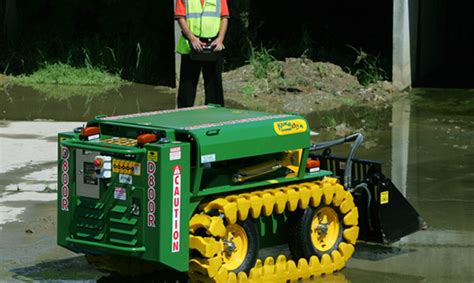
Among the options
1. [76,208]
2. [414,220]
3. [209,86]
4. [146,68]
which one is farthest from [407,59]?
[76,208]

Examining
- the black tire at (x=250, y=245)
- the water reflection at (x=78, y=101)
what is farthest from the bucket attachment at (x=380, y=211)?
the water reflection at (x=78, y=101)

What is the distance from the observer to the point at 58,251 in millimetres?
8695

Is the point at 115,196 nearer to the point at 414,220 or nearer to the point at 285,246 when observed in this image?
the point at 285,246

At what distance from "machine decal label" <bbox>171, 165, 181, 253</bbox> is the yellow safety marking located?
4.85ft

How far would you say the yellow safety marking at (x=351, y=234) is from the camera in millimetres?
8211

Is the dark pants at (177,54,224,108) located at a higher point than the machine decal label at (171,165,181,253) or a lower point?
higher

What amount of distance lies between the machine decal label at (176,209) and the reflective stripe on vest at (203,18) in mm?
4292

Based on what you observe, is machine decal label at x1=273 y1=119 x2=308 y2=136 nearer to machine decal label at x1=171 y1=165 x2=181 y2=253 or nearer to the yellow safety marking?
the yellow safety marking

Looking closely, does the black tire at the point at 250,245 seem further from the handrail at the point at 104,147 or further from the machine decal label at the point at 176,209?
the handrail at the point at 104,147

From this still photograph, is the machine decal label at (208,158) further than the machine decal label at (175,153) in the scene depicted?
Yes

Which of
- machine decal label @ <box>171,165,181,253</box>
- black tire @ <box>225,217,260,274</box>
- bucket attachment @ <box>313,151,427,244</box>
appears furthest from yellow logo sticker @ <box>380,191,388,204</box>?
machine decal label @ <box>171,165,181,253</box>

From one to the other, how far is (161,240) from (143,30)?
12.4 metres

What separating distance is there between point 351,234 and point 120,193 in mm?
1785

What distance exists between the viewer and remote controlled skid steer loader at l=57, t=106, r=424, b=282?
23.7 feet
